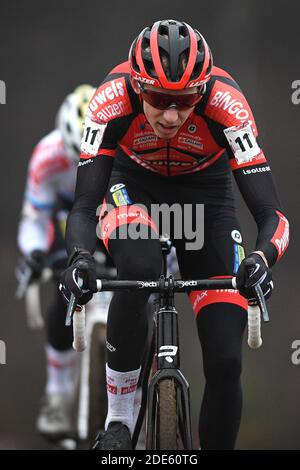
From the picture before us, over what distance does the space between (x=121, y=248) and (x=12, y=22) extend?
7.86 m

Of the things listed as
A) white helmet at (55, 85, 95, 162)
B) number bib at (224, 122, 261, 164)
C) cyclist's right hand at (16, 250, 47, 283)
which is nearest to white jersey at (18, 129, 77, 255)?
white helmet at (55, 85, 95, 162)

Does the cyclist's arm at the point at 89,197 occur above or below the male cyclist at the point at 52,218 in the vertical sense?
below

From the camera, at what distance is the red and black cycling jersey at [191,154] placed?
511 centimetres

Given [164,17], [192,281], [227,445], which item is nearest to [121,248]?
[192,281]

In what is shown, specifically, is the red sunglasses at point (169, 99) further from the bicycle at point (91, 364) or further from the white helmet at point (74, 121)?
the white helmet at point (74, 121)

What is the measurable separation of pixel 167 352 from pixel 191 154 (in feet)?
3.95

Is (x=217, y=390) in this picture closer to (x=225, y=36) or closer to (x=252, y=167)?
(x=252, y=167)

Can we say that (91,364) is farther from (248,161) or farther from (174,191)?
(248,161)

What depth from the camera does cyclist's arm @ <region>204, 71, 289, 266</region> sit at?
502cm

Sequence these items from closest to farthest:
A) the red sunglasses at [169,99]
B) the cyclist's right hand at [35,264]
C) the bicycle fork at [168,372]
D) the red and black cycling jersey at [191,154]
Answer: the bicycle fork at [168,372]
the red sunglasses at [169,99]
the red and black cycling jersey at [191,154]
the cyclist's right hand at [35,264]

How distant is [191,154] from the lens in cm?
552

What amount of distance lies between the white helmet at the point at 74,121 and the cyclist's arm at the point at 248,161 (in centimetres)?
279

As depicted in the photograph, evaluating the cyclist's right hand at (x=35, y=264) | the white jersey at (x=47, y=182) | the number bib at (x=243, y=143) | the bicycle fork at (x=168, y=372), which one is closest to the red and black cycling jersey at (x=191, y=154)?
the number bib at (x=243, y=143)

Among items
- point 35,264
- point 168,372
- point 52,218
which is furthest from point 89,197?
point 52,218
